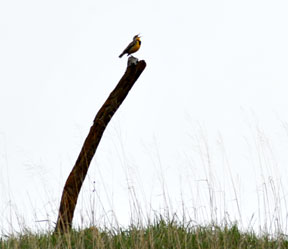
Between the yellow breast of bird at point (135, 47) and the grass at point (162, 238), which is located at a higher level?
the yellow breast of bird at point (135, 47)

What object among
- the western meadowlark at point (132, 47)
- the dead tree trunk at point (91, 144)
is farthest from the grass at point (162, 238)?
the western meadowlark at point (132, 47)

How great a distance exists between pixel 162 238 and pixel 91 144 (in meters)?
1.47

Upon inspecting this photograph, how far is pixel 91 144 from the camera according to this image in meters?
5.92

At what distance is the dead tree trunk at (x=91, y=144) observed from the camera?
5.80m

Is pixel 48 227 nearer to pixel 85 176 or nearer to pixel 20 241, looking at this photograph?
pixel 20 241

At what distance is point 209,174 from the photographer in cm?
525

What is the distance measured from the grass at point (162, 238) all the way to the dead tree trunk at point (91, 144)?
0.28 meters

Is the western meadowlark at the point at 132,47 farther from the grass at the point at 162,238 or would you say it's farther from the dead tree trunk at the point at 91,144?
the grass at the point at 162,238

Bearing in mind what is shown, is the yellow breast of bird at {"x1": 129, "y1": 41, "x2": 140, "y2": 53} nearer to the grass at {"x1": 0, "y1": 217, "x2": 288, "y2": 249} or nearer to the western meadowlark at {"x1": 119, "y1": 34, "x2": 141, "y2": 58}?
the western meadowlark at {"x1": 119, "y1": 34, "x2": 141, "y2": 58}

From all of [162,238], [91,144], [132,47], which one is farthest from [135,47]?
[162,238]

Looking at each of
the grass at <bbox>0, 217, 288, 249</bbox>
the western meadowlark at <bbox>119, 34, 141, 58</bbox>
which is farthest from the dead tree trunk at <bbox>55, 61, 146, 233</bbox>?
the western meadowlark at <bbox>119, 34, 141, 58</bbox>

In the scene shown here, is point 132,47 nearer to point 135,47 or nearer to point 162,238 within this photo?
point 135,47

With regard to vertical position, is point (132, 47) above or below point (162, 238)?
above

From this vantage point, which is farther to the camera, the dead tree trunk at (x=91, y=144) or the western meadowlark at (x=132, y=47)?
the western meadowlark at (x=132, y=47)
